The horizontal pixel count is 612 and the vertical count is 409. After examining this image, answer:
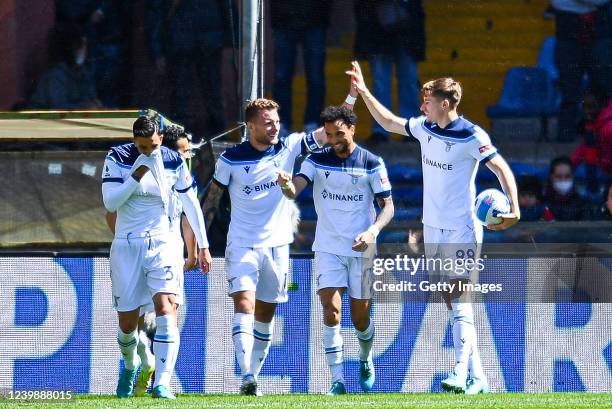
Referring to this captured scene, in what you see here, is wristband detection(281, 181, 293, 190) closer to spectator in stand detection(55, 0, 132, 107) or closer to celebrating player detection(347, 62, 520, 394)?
celebrating player detection(347, 62, 520, 394)

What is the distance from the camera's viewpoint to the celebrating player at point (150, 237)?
8.80m

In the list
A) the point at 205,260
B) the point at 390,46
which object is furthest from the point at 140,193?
the point at 390,46

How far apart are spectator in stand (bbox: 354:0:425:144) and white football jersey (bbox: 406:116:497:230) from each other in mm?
2326

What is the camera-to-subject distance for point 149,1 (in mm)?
11547

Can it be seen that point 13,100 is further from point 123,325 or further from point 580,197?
point 580,197

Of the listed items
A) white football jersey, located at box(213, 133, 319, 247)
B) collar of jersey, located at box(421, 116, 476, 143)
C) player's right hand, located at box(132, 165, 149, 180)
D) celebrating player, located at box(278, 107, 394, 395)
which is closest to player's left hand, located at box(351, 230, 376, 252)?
celebrating player, located at box(278, 107, 394, 395)

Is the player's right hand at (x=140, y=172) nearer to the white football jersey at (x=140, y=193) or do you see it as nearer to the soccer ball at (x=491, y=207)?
the white football jersey at (x=140, y=193)

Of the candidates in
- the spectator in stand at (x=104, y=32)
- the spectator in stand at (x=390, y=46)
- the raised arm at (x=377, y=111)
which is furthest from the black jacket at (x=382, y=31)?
the spectator in stand at (x=104, y=32)

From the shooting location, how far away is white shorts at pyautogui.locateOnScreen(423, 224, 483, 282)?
29.3ft

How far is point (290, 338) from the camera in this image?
1046 cm

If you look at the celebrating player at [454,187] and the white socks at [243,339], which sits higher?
the celebrating player at [454,187]

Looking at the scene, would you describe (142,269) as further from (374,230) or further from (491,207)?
(491,207)

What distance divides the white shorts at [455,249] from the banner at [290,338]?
1.40 meters

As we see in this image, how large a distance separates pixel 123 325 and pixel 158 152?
132 cm
